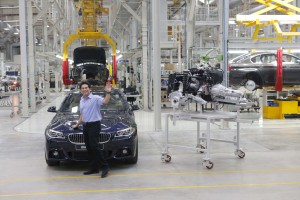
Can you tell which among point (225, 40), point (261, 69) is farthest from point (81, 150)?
point (261, 69)

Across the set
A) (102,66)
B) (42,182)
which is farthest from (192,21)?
(42,182)

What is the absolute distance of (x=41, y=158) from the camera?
8086 millimetres

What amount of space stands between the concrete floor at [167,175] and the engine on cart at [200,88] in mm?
1161

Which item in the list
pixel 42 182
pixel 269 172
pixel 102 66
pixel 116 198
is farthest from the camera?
pixel 102 66

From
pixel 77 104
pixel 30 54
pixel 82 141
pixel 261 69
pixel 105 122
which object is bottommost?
pixel 82 141

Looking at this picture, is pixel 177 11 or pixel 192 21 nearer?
pixel 192 21

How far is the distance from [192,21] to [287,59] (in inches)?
184

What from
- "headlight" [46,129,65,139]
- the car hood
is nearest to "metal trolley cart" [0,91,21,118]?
the car hood

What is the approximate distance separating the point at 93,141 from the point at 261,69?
31.3 ft

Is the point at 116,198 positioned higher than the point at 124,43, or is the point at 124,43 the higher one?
the point at 124,43

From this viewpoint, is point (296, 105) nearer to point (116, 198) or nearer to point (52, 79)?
point (116, 198)

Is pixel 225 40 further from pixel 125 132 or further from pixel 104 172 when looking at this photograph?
pixel 104 172

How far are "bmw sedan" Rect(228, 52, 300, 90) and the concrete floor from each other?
4.46 m

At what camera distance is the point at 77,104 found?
822cm
